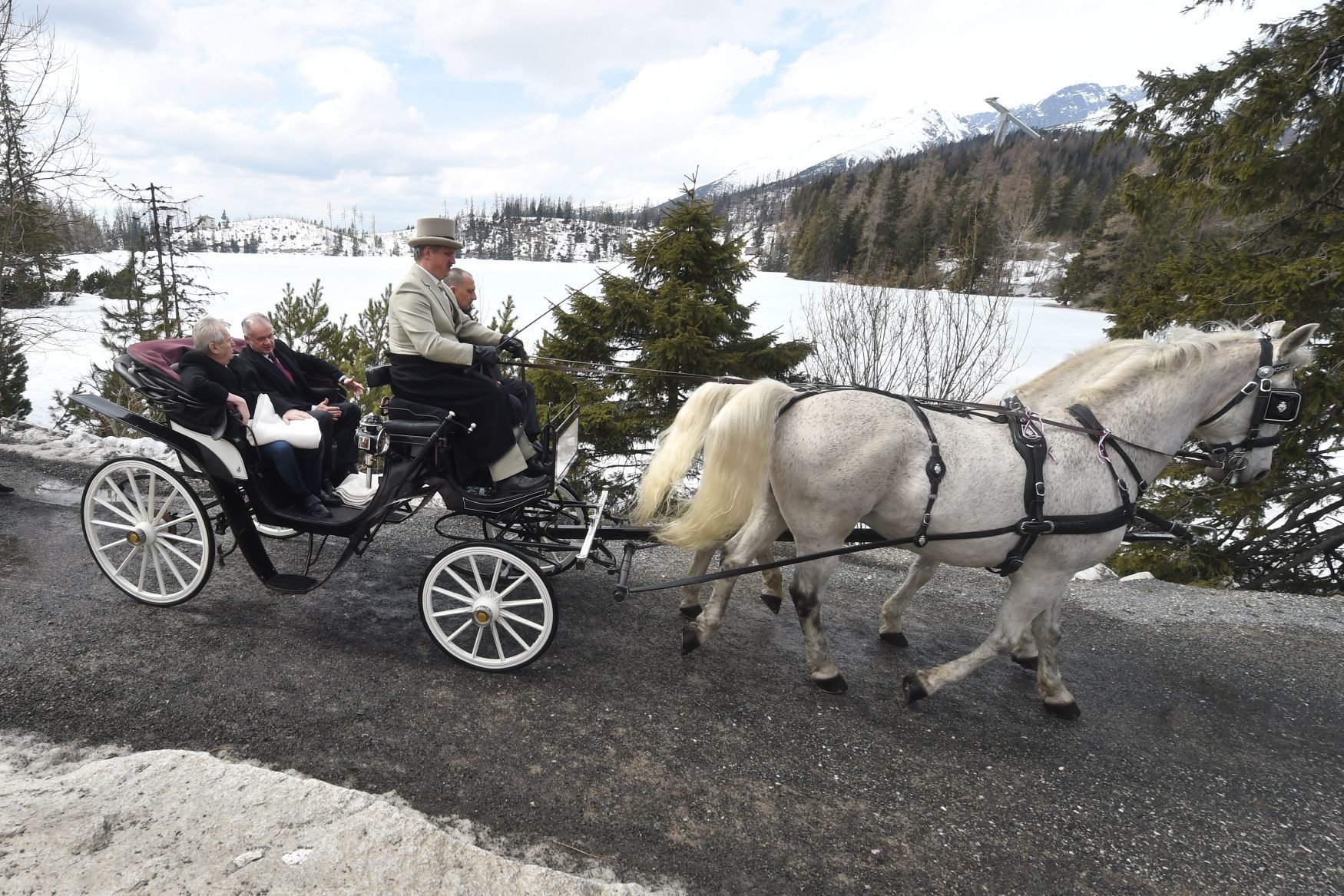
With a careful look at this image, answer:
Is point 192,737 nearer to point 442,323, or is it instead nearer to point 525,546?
point 525,546

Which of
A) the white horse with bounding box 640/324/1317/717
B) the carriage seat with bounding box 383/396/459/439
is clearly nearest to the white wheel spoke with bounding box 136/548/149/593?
the carriage seat with bounding box 383/396/459/439

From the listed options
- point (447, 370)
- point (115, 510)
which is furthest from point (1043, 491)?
point (115, 510)

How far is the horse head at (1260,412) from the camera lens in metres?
3.12

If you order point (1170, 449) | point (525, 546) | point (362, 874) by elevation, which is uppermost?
point (1170, 449)

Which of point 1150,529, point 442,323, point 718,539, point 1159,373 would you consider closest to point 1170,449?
point 1159,373

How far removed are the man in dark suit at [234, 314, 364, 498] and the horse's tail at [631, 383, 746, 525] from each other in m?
2.00

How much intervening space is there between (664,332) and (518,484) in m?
5.76

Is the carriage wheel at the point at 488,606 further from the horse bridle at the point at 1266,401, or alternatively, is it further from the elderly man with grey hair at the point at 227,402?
the horse bridle at the point at 1266,401

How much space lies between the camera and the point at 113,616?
12.1 feet

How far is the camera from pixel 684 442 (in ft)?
11.6

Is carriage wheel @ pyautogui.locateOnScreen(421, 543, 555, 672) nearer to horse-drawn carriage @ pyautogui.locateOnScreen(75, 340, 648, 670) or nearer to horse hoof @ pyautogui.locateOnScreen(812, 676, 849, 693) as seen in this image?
horse-drawn carriage @ pyautogui.locateOnScreen(75, 340, 648, 670)

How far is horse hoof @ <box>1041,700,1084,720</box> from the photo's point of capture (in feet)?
11.2

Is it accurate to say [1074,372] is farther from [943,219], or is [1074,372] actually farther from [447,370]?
[943,219]

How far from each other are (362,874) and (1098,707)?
3.61 metres
